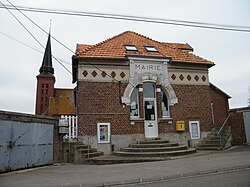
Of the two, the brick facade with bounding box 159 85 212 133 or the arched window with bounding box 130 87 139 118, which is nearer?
the arched window with bounding box 130 87 139 118

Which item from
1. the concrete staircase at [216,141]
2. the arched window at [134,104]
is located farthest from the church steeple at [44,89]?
the concrete staircase at [216,141]

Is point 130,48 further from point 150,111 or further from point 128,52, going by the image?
point 150,111

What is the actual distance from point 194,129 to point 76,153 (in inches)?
308

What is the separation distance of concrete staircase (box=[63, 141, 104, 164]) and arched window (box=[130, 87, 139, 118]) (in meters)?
3.42

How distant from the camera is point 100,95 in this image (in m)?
13.7

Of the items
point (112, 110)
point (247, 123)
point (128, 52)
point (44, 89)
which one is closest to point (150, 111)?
point (112, 110)

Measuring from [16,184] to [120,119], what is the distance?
25.2 ft

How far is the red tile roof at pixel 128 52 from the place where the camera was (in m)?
14.5

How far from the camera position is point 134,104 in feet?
47.5

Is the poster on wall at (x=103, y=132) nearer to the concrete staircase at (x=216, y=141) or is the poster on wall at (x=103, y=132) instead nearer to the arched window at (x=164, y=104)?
the arched window at (x=164, y=104)

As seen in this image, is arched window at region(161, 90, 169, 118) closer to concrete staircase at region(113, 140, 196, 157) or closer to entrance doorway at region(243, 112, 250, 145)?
concrete staircase at region(113, 140, 196, 157)

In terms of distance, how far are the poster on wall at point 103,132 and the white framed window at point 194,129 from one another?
18.0 ft

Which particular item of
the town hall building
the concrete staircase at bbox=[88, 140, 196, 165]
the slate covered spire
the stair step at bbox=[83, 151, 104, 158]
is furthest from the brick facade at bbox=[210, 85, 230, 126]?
the slate covered spire

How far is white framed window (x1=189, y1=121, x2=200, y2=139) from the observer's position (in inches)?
585
